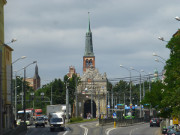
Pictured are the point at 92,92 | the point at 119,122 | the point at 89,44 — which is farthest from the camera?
the point at 89,44

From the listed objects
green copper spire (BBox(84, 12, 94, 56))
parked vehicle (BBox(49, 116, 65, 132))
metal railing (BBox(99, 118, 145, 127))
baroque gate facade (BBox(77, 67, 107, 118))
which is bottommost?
metal railing (BBox(99, 118, 145, 127))

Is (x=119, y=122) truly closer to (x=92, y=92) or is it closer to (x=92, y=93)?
(x=92, y=93)

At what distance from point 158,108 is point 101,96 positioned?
87195mm

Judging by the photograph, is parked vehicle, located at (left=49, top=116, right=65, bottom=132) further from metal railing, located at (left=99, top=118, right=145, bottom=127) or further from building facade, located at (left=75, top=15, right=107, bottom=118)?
building facade, located at (left=75, top=15, right=107, bottom=118)

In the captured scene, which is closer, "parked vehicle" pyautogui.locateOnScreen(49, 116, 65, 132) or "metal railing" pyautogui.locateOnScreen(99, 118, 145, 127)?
"parked vehicle" pyautogui.locateOnScreen(49, 116, 65, 132)

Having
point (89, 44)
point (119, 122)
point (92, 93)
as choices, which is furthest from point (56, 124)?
point (89, 44)

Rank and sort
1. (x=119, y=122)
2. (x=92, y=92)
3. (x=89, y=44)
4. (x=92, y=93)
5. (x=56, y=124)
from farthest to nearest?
1. (x=89, y=44)
2. (x=92, y=92)
3. (x=92, y=93)
4. (x=119, y=122)
5. (x=56, y=124)

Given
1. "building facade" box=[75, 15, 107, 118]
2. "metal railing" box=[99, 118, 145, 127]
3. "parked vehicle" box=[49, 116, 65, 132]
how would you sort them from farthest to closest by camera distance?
"building facade" box=[75, 15, 107, 118] → "metal railing" box=[99, 118, 145, 127] → "parked vehicle" box=[49, 116, 65, 132]

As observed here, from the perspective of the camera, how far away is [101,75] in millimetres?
145750

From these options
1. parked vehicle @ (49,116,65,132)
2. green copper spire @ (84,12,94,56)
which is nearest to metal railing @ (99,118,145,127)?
parked vehicle @ (49,116,65,132)

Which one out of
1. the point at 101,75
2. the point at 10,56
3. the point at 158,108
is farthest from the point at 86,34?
the point at 158,108

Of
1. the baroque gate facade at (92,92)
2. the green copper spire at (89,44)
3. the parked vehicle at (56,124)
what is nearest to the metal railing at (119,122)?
the parked vehicle at (56,124)

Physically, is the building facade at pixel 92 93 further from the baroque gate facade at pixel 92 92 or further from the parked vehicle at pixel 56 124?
the parked vehicle at pixel 56 124

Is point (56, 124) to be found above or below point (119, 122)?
above
